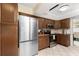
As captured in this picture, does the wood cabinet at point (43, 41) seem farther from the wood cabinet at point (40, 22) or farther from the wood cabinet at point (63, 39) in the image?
the wood cabinet at point (63, 39)

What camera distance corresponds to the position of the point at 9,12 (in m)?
2.04

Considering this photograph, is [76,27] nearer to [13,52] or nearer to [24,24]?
[24,24]

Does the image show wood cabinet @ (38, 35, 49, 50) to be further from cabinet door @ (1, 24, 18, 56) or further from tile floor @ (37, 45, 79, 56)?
cabinet door @ (1, 24, 18, 56)

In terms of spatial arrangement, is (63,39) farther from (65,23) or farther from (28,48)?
(28,48)

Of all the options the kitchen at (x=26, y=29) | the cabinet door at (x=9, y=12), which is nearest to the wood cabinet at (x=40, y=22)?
the kitchen at (x=26, y=29)

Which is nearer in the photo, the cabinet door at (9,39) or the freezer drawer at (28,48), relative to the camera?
the cabinet door at (9,39)

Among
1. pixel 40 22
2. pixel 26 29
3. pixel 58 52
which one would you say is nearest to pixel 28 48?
pixel 26 29

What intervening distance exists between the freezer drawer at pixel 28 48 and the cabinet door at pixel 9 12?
70.2 inches

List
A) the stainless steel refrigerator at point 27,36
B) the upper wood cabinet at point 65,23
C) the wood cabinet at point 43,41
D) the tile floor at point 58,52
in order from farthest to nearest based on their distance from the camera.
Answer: the upper wood cabinet at point 65,23
the wood cabinet at point 43,41
the tile floor at point 58,52
the stainless steel refrigerator at point 27,36

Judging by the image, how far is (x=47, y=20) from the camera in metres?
7.75

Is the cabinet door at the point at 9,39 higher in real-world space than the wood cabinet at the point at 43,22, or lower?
lower

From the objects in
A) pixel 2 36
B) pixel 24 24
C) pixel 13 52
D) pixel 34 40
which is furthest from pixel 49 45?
pixel 2 36

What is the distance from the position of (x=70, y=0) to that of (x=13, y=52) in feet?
5.46

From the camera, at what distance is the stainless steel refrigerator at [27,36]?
374 cm
